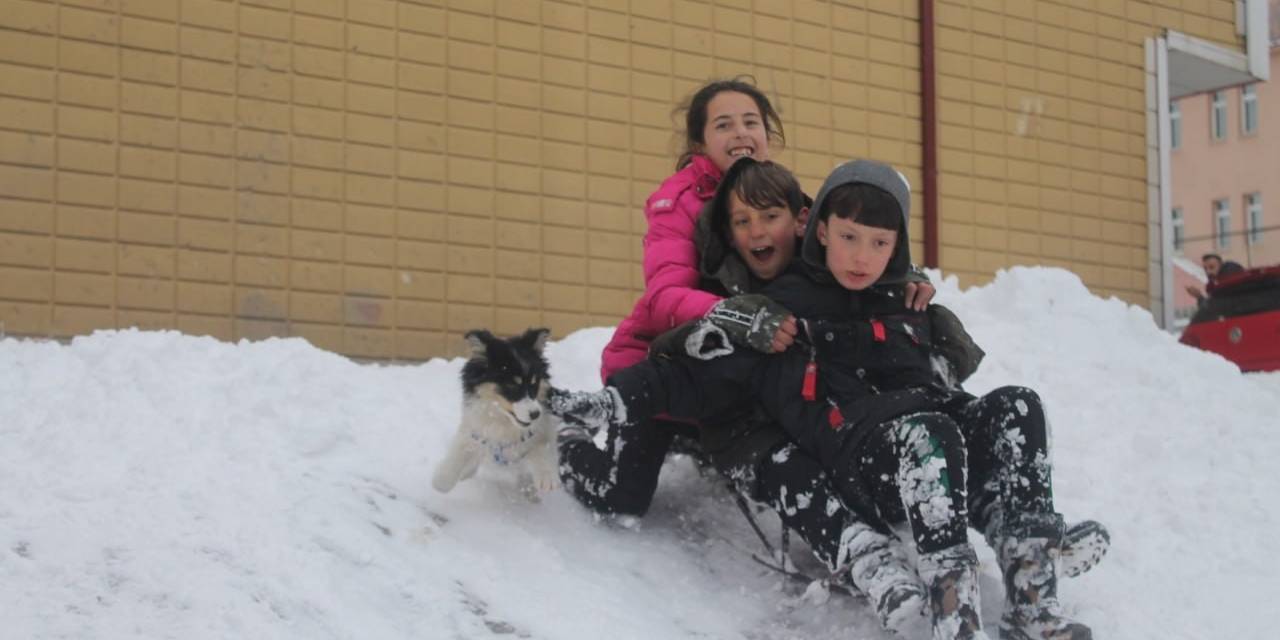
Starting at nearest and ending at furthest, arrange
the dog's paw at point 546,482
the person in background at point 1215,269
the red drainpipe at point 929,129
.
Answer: the dog's paw at point 546,482, the red drainpipe at point 929,129, the person in background at point 1215,269

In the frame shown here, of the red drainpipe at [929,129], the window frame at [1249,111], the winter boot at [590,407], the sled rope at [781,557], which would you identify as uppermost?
the window frame at [1249,111]

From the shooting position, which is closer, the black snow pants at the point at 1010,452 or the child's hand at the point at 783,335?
the black snow pants at the point at 1010,452

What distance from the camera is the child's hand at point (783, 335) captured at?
13.8 ft

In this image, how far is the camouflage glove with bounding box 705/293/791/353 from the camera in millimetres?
4219

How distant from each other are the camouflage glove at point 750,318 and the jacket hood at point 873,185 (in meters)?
0.24

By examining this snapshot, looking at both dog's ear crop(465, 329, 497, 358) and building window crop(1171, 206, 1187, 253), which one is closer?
dog's ear crop(465, 329, 497, 358)

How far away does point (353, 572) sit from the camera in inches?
152

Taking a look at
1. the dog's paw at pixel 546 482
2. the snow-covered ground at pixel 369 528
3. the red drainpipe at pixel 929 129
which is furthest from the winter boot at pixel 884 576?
the red drainpipe at pixel 929 129

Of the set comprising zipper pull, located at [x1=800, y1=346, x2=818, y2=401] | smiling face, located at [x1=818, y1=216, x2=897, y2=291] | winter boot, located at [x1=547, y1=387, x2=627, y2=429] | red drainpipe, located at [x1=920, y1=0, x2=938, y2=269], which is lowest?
winter boot, located at [x1=547, y1=387, x2=627, y2=429]

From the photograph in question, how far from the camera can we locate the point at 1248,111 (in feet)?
116

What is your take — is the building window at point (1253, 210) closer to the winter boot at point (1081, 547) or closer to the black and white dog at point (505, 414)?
the winter boot at point (1081, 547)

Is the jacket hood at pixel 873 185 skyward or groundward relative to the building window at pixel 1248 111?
groundward

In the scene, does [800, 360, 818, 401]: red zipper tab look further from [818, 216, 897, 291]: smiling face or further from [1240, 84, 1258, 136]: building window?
[1240, 84, 1258, 136]: building window

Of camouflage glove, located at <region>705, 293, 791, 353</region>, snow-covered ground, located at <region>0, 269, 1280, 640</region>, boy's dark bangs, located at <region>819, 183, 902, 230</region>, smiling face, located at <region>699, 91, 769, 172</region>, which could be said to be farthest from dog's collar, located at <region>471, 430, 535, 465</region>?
smiling face, located at <region>699, 91, 769, 172</region>
